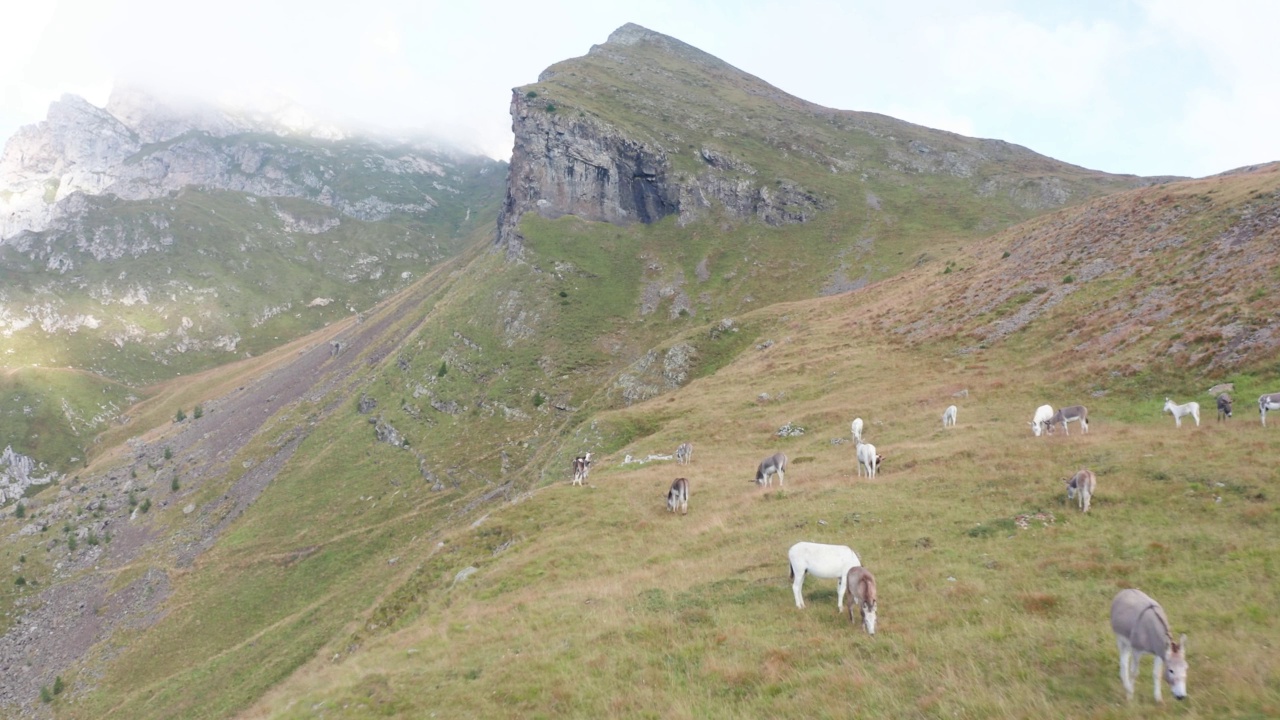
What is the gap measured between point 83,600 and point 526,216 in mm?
96447

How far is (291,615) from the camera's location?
50812 millimetres

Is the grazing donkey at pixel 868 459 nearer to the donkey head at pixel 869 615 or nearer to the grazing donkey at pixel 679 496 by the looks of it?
the grazing donkey at pixel 679 496

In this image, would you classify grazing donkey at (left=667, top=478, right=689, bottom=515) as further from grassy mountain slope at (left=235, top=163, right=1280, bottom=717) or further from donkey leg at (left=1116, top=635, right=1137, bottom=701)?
donkey leg at (left=1116, top=635, right=1137, bottom=701)

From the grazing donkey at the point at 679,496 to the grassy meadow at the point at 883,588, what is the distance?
25.1 inches

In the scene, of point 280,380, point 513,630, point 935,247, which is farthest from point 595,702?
point 280,380

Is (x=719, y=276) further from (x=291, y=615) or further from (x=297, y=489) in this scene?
(x=291, y=615)

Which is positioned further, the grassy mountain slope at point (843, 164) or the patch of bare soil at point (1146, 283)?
the grassy mountain slope at point (843, 164)

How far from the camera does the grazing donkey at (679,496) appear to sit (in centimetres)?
2741

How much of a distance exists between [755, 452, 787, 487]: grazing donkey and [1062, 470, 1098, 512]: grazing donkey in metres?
11.8

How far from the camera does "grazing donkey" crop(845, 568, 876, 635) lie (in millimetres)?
12844

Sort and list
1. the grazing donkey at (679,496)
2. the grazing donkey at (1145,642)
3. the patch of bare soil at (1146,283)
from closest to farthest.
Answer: the grazing donkey at (1145,642)
the grazing donkey at (679,496)
the patch of bare soil at (1146,283)

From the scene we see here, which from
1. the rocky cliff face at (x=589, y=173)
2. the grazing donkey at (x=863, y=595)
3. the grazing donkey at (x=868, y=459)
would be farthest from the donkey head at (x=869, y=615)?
the rocky cliff face at (x=589, y=173)

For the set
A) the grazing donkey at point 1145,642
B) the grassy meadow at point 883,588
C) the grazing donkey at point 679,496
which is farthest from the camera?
the grazing donkey at point 679,496

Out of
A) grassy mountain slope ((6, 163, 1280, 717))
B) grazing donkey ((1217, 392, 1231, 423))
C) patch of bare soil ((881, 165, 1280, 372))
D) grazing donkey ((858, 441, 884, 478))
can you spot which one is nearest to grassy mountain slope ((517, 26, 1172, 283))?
patch of bare soil ((881, 165, 1280, 372))
